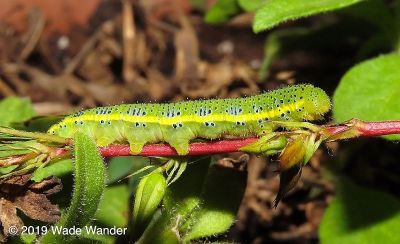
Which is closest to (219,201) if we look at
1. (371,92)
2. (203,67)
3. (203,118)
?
(203,118)

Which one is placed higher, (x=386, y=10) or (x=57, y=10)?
(x=57, y=10)

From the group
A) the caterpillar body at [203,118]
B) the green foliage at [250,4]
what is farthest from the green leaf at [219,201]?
the green foliage at [250,4]

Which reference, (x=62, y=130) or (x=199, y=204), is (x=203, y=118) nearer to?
(x=199, y=204)

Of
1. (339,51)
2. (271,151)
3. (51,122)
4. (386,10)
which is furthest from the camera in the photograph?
(339,51)


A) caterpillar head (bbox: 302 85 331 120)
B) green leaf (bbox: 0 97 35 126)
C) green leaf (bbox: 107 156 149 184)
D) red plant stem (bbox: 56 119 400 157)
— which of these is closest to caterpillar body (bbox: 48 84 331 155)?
caterpillar head (bbox: 302 85 331 120)

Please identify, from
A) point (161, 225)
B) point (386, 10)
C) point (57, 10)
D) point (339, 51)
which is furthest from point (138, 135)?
point (57, 10)

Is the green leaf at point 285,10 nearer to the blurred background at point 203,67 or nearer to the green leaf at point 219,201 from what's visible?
the green leaf at point 219,201

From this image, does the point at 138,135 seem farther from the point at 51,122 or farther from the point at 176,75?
the point at 176,75

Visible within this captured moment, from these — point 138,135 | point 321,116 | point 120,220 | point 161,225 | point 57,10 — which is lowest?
point 120,220
